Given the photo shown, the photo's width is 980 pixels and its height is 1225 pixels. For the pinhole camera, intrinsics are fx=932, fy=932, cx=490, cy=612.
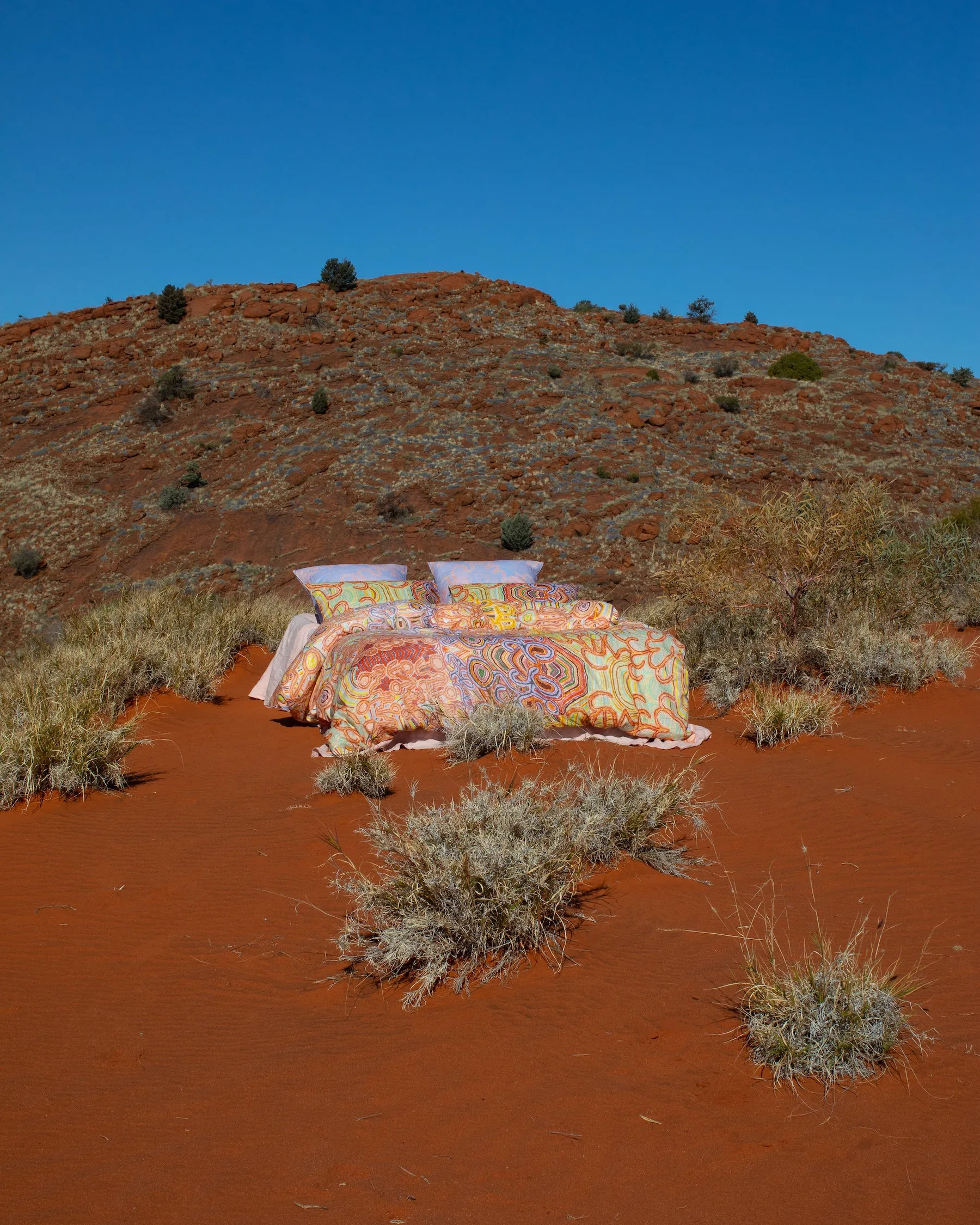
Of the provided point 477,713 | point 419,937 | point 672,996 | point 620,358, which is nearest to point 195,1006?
point 419,937

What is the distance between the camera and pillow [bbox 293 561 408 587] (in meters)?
9.56

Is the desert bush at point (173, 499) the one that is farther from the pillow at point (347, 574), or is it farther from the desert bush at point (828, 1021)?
the desert bush at point (828, 1021)

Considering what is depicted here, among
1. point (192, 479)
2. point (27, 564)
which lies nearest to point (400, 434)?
point (192, 479)

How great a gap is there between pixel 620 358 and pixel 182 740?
25768mm

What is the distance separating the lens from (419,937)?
3.30m

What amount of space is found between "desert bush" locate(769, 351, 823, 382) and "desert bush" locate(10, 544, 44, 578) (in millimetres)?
21690

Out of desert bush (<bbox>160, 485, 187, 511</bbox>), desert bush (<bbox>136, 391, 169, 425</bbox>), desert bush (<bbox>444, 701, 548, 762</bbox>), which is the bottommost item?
desert bush (<bbox>444, 701, 548, 762</bbox>)

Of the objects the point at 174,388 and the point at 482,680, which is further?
the point at 174,388

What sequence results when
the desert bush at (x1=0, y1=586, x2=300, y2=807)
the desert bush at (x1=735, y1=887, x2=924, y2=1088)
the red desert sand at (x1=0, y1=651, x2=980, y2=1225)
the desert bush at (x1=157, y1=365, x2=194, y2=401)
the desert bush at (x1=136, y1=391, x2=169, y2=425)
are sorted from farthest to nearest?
the desert bush at (x1=157, y1=365, x2=194, y2=401) → the desert bush at (x1=136, y1=391, x2=169, y2=425) → the desert bush at (x1=0, y1=586, x2=300, y2=807) → the desert bush at (x1=735, y1=887, x2=924, y2=1088) → the red desert sand at (x1=0, y1=651, x2=980, y2=1225)

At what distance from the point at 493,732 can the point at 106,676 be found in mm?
3269

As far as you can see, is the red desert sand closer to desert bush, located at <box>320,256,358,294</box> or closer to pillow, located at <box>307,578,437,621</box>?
pillow, located at <box>307,578,437,621</box>

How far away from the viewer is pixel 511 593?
8.66 m

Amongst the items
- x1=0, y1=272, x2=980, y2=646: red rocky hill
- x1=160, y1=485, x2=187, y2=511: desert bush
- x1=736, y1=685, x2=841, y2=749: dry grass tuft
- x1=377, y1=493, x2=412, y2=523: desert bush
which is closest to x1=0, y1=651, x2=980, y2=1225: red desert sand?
x1=736, y1=685, x2=841, y2=749: dry grass tuft

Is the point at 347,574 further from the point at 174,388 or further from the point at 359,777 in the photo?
the point at 174,388
